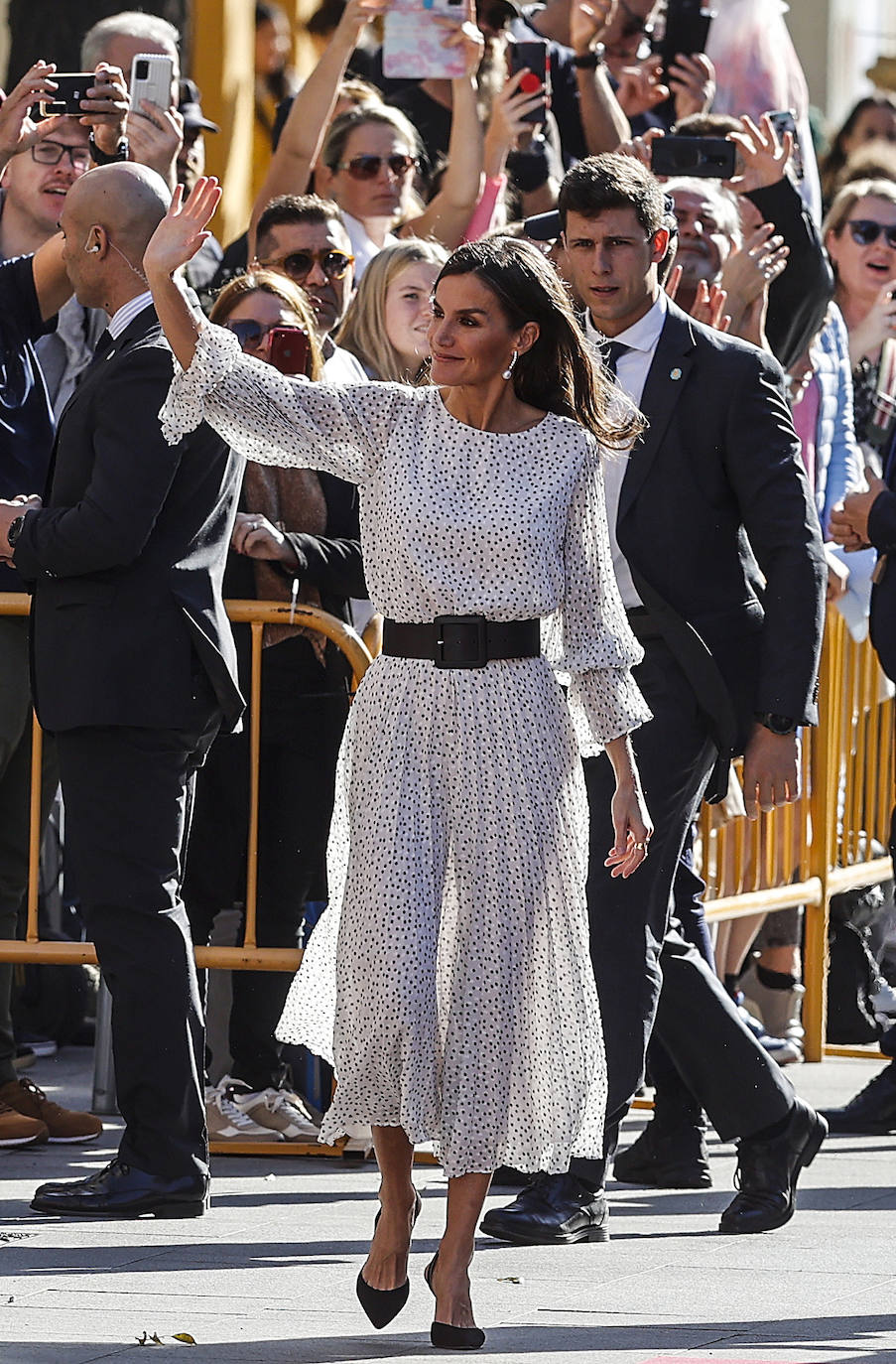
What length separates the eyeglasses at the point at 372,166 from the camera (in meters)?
8.80

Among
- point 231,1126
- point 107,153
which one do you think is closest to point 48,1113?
Answer: point 231,1126

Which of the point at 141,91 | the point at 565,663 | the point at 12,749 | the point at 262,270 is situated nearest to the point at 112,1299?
the point at 565,663

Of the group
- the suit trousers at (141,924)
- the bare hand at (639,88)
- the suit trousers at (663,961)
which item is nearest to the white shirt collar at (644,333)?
the suit trousers at (663,961)

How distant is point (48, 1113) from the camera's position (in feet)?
23.4

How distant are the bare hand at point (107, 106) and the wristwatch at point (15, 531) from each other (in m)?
1.73

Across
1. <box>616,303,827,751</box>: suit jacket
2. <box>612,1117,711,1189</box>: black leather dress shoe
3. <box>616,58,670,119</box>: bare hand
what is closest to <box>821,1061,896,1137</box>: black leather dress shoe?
<box>612,1117,711,1189</box>: black leather dress shoe

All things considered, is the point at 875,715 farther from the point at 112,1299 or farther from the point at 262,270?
→ the point at 112,1299

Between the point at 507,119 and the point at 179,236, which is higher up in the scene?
the point at 507,119

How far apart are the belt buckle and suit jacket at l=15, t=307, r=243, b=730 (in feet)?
3.65

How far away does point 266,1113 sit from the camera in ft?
23.5

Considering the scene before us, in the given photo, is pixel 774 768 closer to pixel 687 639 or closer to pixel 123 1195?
pixel 687 639

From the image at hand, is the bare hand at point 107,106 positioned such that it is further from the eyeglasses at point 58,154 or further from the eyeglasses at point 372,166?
the eyeglasses at point 372,166

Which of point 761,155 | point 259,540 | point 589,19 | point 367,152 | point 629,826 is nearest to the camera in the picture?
point 629,826

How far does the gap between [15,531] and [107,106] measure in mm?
1805
